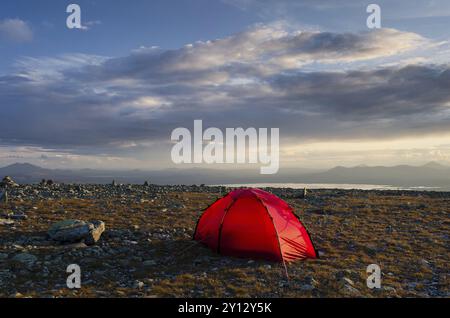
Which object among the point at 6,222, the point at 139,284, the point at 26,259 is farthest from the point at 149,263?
the point at 6,222

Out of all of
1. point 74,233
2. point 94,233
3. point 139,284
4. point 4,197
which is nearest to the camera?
point 139,284

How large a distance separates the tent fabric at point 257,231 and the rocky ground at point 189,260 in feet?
1.57

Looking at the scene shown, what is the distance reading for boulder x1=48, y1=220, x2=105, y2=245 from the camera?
588 inches

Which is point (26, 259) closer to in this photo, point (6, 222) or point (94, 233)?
point (94, 233)

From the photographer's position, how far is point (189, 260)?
13742 millimetres

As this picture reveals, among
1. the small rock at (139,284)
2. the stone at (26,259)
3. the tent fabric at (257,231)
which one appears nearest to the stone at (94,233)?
the stone at (26,259)

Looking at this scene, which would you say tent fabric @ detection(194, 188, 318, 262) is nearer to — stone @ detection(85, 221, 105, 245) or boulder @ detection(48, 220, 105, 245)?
stone @ detection(85, 221, 105, 245)

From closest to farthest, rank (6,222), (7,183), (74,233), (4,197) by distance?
(74,233) < (6,222) < (4,197) < (7,183)

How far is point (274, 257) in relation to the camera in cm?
1374

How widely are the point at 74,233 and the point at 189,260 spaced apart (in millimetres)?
4847

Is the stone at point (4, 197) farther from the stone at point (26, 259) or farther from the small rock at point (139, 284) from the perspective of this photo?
the small rock at point (139, 284)

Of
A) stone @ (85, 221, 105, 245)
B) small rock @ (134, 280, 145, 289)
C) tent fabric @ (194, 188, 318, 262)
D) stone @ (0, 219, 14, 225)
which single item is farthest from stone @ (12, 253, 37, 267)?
tent fabric @ (194, 188, 318, 262)

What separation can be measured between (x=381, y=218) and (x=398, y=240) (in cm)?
649

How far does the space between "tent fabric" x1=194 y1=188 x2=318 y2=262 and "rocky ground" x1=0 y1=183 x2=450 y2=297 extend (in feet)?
1.57
